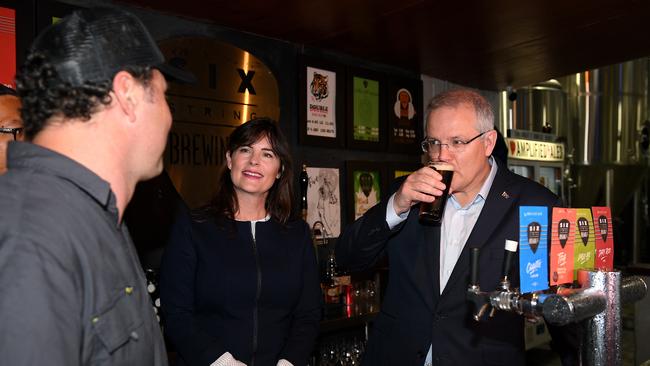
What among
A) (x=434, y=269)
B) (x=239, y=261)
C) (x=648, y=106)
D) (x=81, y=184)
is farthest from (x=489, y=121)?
(x=648, y=106)

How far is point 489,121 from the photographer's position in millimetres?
2072

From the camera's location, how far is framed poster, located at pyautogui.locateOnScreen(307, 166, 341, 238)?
3.82 m

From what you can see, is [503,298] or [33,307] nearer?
[33,307]

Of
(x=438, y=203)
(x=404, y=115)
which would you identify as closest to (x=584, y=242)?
(x=438, y=203)

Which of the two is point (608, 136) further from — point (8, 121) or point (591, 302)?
point (8, 121)

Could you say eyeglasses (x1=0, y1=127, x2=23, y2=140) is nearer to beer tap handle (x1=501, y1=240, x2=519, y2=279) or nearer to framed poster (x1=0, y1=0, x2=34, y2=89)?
framed poster (x1=0, y1=0, x2=34, y2=89)

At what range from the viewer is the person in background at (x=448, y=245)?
6.06ft

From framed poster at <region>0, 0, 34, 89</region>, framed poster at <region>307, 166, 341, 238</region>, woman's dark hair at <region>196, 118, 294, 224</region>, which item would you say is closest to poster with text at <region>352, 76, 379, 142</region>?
framed poster at <region>307, 166, 341, 238</region>

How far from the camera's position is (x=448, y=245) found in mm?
2023

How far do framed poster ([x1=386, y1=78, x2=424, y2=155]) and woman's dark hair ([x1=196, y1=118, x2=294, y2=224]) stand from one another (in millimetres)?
2057

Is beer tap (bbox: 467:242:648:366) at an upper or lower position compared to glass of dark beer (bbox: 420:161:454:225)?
lower

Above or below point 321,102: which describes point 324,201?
below

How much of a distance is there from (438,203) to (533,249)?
28.2 inches

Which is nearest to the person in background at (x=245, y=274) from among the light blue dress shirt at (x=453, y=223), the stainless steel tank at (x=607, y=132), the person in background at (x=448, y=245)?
the person in background at (x=448, y=245)
